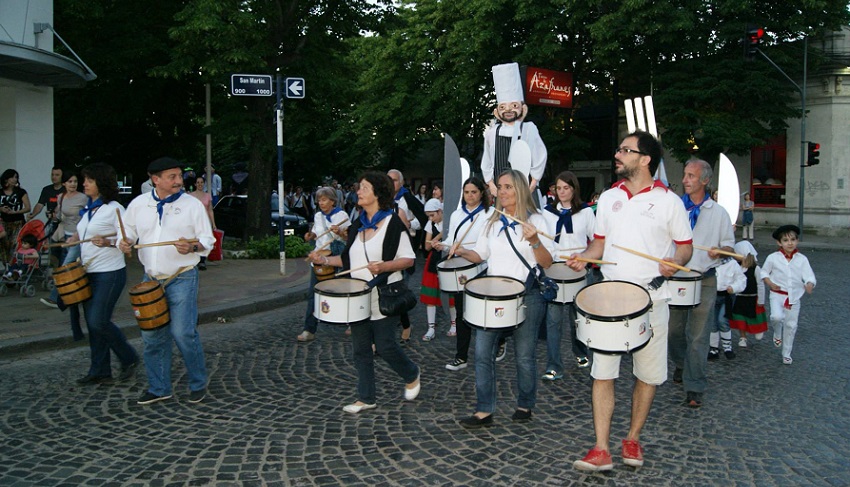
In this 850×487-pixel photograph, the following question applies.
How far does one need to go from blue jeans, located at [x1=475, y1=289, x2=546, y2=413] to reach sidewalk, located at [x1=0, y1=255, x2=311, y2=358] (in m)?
5.10

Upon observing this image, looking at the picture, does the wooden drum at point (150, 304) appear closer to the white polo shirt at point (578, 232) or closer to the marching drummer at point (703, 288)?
the white polo shirt at point (578, 232)

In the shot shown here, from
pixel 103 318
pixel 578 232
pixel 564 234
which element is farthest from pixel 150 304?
pixel 578 232

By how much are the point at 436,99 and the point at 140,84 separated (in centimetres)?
1214

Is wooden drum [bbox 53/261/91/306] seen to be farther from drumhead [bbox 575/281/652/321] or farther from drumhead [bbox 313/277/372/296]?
drumhead [bbox 575/281/652/321]

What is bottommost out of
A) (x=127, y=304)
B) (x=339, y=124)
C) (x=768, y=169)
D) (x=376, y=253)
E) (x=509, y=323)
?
(x=127, y=304)

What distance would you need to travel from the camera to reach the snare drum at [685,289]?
17.8 ft

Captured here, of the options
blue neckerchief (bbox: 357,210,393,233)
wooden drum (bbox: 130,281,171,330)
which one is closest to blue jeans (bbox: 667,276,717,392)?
blue neckerchief (bbox: 357,210,393,233)

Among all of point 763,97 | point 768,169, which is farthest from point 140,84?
point 768,169

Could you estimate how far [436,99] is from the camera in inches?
1110

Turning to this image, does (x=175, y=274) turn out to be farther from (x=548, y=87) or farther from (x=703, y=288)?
(x=548, y=87)

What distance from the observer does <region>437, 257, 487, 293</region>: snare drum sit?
6734 mm

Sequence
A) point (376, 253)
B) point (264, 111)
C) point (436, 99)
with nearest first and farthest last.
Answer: point (376, 253) < point (264, 111) < point (436, 99)

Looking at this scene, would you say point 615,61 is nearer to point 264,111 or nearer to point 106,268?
point 264,111

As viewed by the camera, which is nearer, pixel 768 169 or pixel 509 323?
pixel 509 323
